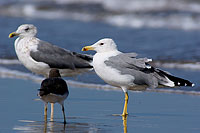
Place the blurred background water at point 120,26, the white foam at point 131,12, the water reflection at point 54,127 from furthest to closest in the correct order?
the white foam at point 131,12
the blurred background water at point 120,26
the water reflection at point 54,127

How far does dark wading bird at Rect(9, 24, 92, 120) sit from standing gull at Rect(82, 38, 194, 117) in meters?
1.61

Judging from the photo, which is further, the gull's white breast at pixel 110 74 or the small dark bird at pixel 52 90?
the gull's white breast at pixel 110 74

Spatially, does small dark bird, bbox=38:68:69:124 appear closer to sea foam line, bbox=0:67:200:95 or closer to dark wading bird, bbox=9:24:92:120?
dark wading bird, bbox=9:24:92:120

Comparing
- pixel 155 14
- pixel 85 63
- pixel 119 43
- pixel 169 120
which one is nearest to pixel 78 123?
pixel 169 120

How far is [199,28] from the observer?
1761 centimetres

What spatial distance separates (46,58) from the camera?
8.86m

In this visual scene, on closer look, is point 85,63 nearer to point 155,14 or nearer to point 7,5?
point 155,14

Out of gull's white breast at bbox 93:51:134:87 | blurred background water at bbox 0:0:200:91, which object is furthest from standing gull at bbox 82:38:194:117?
blurred background water at bbox 0:0:200:91

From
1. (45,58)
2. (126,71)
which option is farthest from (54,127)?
(45,58)

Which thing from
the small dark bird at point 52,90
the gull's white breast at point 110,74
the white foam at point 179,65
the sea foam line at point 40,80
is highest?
the white foam at point 179,65

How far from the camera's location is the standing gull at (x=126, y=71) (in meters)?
7.21

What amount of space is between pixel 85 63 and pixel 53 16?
13.2 meters

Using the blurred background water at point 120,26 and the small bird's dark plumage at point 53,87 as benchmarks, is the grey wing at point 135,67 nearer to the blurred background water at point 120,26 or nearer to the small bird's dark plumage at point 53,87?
the small bird's dark plumage at point 53,87

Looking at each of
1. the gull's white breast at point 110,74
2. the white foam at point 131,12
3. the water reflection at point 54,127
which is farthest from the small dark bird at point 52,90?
the white foam at point 131,12
